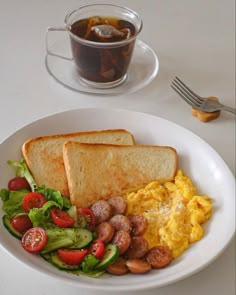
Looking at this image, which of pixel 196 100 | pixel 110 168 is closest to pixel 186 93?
pixel 196 100

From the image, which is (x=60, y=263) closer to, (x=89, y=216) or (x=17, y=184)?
(x=89, y=216)

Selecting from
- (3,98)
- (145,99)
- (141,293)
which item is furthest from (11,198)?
(145,99)

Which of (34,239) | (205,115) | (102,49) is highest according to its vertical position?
(102,49)

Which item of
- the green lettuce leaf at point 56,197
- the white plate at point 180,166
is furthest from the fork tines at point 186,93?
the green lettuce leaf at point 56,197

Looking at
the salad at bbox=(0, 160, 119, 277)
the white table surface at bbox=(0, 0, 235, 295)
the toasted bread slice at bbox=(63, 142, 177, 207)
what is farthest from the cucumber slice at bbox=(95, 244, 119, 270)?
the toasted bread slice at bbox=(63, 142, 177, 207)

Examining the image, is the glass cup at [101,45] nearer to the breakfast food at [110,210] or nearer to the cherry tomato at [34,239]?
the breakfast food at [110,210]

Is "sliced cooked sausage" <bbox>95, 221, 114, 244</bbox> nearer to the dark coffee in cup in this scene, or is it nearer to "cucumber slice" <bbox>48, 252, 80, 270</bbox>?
"cucumber slice" <bbox>48, 252, 80, 270</bbox>
